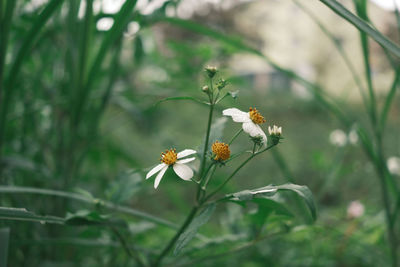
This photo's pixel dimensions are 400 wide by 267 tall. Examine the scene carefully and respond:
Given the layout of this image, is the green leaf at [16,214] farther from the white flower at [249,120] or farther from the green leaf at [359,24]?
the green leaf at [359,24]

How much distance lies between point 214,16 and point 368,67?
1.85 meters

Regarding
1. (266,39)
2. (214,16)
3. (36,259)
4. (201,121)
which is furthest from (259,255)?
(266,39)

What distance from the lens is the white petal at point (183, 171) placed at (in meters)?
0.23

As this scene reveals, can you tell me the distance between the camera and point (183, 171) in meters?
0.24

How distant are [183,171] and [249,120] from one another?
0.06m

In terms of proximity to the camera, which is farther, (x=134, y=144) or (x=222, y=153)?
(x=134, y=144)

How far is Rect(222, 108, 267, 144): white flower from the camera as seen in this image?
23 cm

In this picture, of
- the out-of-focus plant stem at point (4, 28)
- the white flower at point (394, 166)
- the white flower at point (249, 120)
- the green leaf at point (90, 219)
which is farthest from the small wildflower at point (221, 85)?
the white flower at point (394, 166)

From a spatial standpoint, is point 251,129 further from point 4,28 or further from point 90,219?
point 4,28

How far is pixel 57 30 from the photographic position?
1.79 feet

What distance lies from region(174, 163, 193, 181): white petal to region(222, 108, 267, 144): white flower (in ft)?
0.15

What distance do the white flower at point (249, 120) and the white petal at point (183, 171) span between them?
0.05 metres

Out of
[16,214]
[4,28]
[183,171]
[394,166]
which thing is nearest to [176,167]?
[183,171]

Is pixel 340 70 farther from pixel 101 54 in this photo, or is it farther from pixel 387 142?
pixel 101 54
